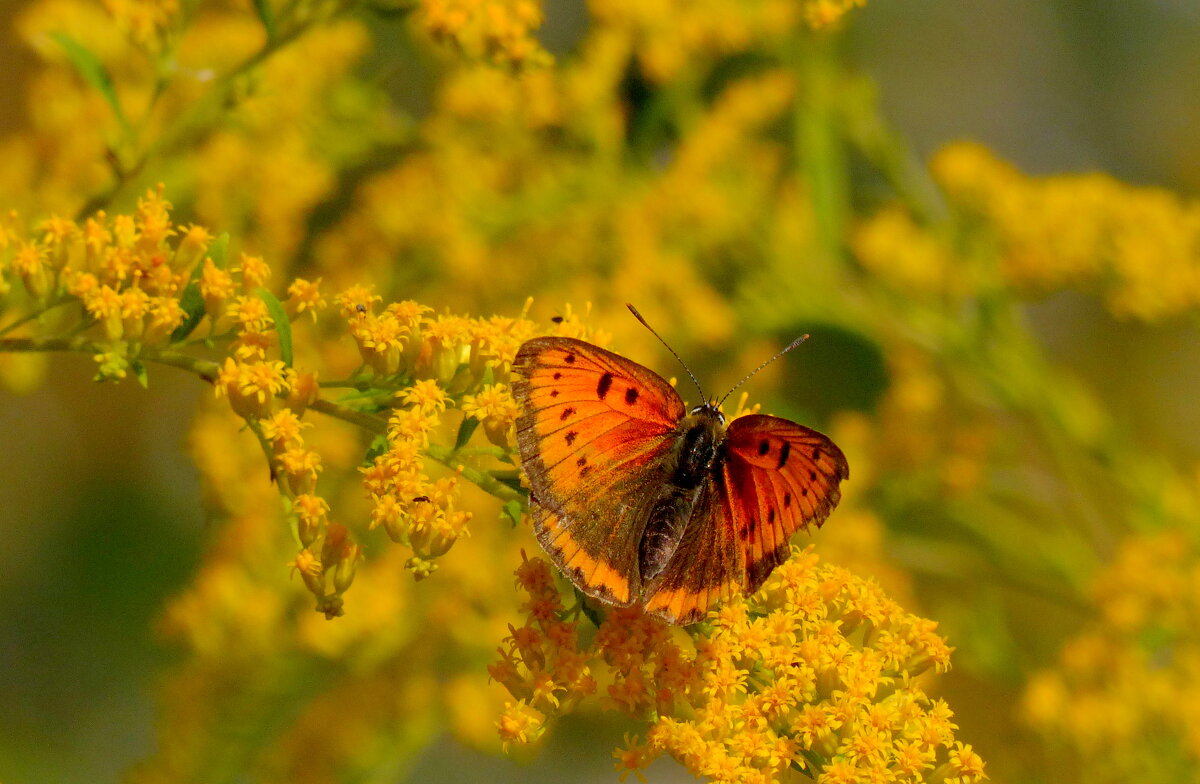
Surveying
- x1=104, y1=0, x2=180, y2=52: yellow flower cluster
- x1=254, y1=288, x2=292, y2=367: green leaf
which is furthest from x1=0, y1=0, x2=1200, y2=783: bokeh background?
x1=254, y1=288, x2=292, y2=367: green leaf

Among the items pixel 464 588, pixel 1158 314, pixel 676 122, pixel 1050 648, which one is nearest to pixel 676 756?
pixel 464 588

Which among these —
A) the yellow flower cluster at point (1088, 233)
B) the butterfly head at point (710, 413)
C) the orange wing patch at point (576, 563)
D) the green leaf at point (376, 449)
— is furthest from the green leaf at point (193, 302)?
the yellow flower cluster at point (1088, 233)

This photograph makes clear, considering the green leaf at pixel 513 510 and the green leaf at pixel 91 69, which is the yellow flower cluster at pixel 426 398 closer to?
the green leaf at pixel 513 510

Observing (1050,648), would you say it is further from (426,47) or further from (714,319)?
(426,47)

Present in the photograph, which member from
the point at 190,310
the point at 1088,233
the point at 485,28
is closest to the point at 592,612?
the point at 190,310

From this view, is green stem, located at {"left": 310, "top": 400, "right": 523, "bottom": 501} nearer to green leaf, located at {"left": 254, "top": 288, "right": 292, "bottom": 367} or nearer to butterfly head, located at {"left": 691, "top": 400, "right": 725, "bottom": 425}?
green leaf, located at {"left": 254, "top": 288, "right": 292, "bottom": 367}

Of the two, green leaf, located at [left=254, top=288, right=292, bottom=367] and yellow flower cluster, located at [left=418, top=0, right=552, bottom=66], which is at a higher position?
yellow flower cluster, located at [left=418, top=0, right=552, bottom=66]
